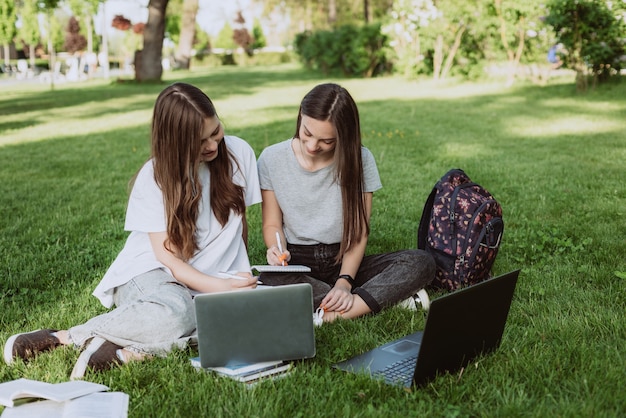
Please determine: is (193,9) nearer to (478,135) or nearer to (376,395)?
(478,135)

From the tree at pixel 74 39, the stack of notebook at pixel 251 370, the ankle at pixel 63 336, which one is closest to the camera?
the stack of notebook at pixel 251 370

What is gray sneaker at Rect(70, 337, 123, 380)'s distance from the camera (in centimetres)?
257

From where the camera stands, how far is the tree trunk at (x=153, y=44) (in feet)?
69.7

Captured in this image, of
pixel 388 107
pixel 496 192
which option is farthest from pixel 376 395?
pixel 388 107

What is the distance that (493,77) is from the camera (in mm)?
17047

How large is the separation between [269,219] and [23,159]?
17.3 ft

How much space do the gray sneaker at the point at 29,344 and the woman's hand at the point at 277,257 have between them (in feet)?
3.20

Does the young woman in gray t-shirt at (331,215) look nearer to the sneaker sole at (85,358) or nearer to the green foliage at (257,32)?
the sneaker sole at (85,358)

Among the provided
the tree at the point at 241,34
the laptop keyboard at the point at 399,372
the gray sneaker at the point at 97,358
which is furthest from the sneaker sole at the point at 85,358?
A: the tree at the point at 241,34

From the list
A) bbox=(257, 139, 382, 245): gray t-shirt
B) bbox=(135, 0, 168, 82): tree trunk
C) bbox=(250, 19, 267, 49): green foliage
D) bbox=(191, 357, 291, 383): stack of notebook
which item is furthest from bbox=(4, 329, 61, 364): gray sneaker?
bbox=(250, 19, 267, 49): green foliage

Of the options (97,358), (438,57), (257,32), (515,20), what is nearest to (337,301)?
(97,358)

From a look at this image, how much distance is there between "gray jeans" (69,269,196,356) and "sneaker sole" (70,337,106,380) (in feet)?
0.10

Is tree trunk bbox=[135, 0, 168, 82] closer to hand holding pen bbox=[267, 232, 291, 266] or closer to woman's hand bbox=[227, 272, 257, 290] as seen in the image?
hand holding pen bbox=[267, 232, 291, 266]

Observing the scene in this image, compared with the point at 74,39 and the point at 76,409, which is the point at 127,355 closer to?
the point at 76,409
